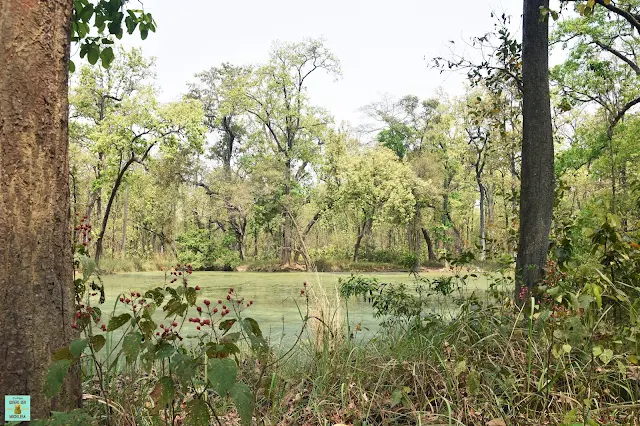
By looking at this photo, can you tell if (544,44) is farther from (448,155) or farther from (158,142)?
(448,155)

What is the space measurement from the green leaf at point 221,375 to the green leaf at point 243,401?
0.08 ft

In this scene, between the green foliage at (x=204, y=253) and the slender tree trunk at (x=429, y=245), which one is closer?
the green foliage at (x=204, y=253)

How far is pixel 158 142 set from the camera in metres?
16.9

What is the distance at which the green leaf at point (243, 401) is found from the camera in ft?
3.30

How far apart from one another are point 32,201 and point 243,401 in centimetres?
83

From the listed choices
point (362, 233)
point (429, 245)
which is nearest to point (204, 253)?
point (362, 233)

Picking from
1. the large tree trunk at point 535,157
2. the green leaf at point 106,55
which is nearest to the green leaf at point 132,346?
the green leaf at point 106,55

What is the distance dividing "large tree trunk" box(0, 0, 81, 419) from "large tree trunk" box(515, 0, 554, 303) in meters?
2.44

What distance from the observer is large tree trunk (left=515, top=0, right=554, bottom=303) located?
289cm

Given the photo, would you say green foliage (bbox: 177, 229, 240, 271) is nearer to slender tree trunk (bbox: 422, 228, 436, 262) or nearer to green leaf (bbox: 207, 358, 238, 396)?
slender tree trunk (bbox: 422, 228, 436, 262)

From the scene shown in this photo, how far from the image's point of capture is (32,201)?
4.35ft

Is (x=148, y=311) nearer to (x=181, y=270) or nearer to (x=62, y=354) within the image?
(x=62, y=354)

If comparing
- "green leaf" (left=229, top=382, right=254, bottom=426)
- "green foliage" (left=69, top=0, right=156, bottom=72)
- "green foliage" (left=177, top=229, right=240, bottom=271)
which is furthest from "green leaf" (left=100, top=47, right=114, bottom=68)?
"green foliage" (left=177, top=229, right=240, bottom=271)

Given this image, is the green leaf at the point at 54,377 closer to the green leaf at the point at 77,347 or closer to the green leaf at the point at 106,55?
the green leaf at the point at 77,347
